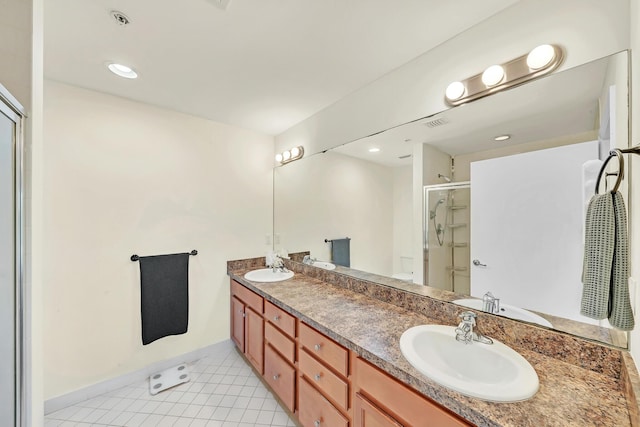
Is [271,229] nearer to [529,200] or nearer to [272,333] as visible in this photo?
[272,333]

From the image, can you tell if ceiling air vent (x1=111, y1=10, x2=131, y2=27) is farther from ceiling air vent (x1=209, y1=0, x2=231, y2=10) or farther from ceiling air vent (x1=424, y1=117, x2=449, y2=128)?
ceiling air vent (x1=424, y1=117, x2=449, y2=128)

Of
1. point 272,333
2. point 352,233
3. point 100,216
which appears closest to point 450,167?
point 352,233

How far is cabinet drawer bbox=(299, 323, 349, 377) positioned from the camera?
1.21m

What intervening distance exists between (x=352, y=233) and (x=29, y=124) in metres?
1.88

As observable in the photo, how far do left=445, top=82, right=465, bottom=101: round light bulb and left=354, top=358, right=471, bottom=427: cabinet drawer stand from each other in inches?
54.8

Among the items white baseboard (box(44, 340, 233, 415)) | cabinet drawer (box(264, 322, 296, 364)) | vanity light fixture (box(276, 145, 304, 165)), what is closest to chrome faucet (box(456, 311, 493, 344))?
cabinet drawer (box(264, 322, 296, 364))

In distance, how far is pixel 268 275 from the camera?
2.49 metres

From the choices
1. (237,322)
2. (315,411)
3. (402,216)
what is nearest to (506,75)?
(402,216)

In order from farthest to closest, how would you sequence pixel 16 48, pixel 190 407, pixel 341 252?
1. pixel 341 252
2. pixel 190 407
3. pixel 16 48

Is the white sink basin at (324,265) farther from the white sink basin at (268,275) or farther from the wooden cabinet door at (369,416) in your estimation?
the wooden cabinet door at (369,416)

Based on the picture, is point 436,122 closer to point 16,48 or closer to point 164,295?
point 16,48

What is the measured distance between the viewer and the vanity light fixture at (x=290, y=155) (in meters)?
2.55

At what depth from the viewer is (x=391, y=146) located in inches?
68.6

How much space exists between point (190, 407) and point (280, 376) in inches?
29.1
